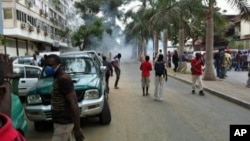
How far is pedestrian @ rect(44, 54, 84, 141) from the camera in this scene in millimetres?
5234

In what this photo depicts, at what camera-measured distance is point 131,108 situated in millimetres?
12062

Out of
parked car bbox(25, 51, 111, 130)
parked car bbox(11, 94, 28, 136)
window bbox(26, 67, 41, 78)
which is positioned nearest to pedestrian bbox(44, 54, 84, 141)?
parked car bbox(11, 94, 28, 136)

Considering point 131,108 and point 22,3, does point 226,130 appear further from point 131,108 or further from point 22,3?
point 22,3

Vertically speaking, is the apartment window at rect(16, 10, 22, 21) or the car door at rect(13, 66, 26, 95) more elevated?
the apartment window at rect(16, 10, 22, 21)

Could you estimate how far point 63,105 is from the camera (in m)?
5.33

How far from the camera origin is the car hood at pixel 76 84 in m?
8.63

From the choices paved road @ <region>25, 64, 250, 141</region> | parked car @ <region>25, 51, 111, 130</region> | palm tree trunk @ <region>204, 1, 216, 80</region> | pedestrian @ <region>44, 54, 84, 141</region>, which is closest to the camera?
pedestrian @ <region>44, 54, 84, 141</region>

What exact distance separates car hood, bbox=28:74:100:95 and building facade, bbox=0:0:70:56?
1957 centimetres

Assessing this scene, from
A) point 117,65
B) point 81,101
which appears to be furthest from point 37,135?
point 117,65

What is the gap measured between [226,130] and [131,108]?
4008mm

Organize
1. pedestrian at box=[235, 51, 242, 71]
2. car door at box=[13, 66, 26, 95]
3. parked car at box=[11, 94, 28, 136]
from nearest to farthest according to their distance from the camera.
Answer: parked car at box=[11, 94, 28, 136] < car door at box=[13, 66, 26, 95] < pedestrian at box=[235, 51, 242, 71]

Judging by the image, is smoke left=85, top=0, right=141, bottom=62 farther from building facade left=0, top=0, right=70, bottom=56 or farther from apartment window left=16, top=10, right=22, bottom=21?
apartment window left=16, top=10, right=22, bottom=21

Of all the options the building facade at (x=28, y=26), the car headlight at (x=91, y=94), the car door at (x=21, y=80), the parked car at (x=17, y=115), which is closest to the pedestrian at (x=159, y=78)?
the car door at (x=21, y=80)

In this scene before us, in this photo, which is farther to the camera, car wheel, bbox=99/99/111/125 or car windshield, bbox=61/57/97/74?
car windshield, bbox=61/57/97/74
